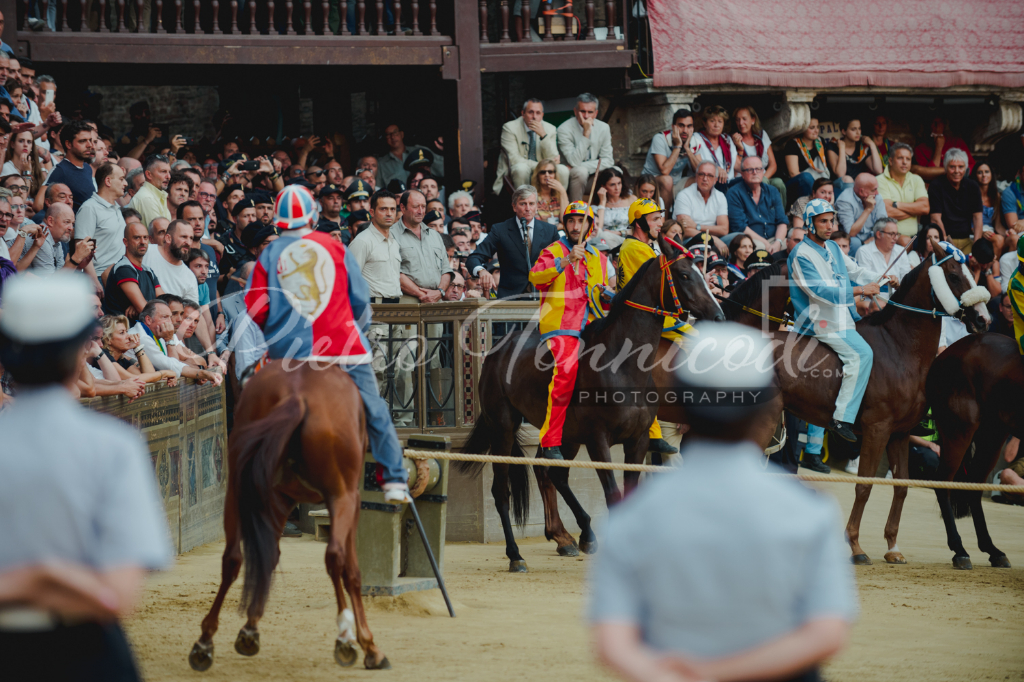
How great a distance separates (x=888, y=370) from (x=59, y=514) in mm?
8508

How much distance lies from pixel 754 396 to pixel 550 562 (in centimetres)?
730

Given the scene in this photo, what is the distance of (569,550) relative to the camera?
991 centimetres

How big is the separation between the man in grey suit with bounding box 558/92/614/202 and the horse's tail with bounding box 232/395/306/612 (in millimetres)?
8762

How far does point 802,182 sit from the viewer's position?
48.6 ft

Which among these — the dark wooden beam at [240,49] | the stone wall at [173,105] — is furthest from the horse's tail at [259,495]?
the stone wall at [173,105]

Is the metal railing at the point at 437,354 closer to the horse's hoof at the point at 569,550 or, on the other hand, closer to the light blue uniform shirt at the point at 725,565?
the horse's hoof at the point at 569,550

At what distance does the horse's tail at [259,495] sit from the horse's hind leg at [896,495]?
18.8 feet

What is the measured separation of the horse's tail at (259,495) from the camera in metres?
5.59

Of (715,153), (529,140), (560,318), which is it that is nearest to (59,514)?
(560,318)

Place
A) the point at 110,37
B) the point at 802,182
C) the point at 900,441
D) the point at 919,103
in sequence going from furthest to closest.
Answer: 1. the point at 919,103
2. the point at 802,182
3. the point at 110,37
4. the point at 900,441

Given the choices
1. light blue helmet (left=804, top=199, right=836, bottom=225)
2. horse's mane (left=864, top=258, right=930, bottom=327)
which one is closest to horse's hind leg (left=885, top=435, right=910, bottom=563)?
horse's mane (left=864, top=258, right=930, bottom=327)

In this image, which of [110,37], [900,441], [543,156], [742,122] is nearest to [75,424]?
[900,441]

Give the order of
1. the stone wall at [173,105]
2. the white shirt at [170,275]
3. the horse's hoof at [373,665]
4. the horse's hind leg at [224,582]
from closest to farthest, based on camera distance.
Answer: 1. the horse's hind leg at [224,582]
2. the horse's hoof at [373,665]
3. the white shirt at [170,275]
4. the stone wall at [173,105]

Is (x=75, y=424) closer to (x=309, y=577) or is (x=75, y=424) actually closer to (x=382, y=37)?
(x=309, y=577)
